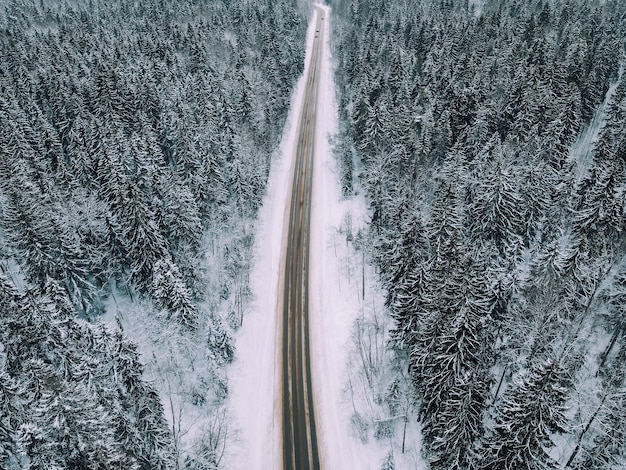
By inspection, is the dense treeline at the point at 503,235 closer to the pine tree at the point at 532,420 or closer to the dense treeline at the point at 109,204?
the pine tree at the point at 532,420

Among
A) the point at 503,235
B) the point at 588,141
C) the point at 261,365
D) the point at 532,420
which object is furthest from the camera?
the point at 588,141

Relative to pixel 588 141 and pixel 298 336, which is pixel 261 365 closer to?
pixel 298 336

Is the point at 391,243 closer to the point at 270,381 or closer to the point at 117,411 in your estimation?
the point at 270,381

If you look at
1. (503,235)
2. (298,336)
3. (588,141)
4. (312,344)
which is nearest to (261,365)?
(298,336)

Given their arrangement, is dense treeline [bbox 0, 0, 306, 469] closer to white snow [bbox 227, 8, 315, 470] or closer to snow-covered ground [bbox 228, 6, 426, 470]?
white snow [bbox 227, 8, 315, 470]

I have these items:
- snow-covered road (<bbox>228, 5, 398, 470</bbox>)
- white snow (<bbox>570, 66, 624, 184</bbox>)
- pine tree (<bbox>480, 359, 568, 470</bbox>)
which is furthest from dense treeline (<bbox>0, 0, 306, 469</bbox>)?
white snow (<bbox>570, 66, 624, 184</bbox>)
